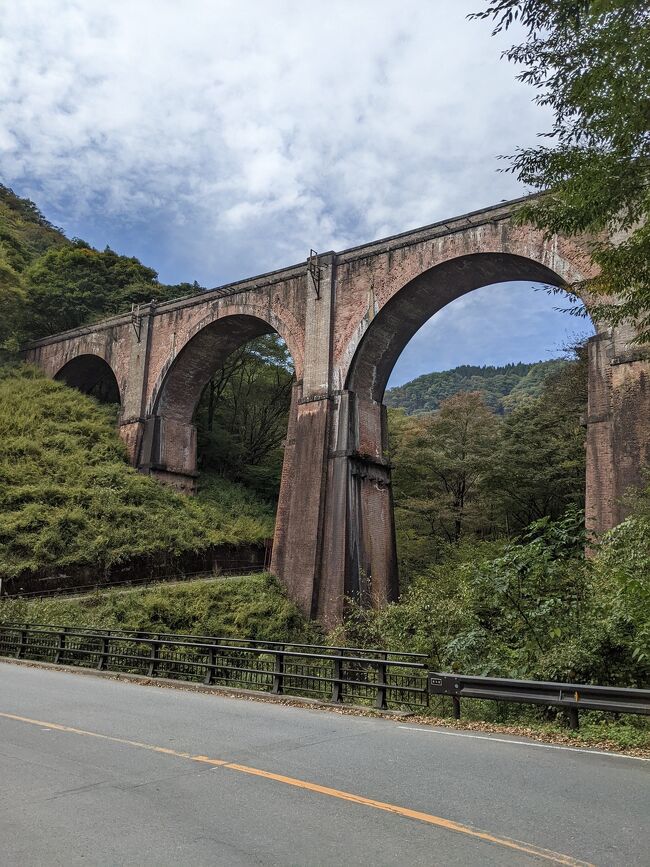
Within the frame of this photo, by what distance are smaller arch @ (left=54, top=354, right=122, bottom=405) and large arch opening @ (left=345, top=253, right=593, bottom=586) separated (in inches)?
577

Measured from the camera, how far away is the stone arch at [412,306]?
19344 mm

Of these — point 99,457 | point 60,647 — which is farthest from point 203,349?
point 60,647

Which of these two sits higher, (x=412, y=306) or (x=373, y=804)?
(x=412, y=306)

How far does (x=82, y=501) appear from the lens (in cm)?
2427

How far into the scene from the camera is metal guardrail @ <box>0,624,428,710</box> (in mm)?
9367

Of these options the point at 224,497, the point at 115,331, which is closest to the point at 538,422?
the point at 224,497

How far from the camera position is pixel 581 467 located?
22.2m

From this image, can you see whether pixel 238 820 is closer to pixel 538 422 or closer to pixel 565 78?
pixel 565 78

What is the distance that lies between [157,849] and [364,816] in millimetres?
1191

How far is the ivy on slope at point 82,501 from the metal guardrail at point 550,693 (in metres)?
16.4

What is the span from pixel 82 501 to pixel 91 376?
39.3 feet

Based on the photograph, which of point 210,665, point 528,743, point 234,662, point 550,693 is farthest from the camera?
point 234,662

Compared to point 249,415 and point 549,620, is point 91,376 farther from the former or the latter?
point 549,620

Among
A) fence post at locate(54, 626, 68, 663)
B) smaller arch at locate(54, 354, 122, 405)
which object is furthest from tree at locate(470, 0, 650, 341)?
smaller arch at locate(54, 354, 122, 405)
